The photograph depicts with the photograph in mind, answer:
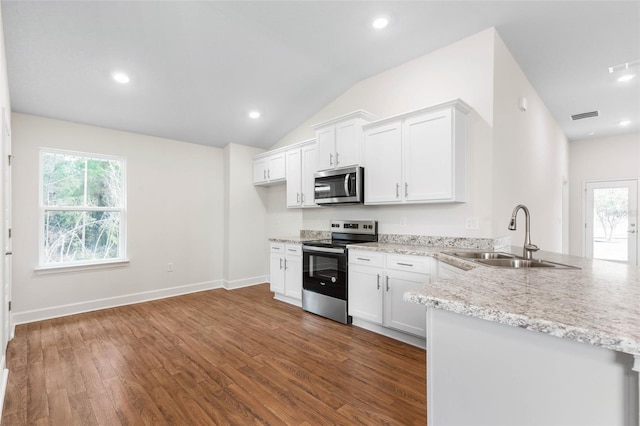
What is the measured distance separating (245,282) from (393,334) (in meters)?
3.03

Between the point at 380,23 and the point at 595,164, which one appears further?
the point at 595,164

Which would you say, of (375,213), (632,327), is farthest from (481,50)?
(632,327)

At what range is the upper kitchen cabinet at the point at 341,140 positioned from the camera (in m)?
3.51

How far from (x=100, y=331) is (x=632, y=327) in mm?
4129

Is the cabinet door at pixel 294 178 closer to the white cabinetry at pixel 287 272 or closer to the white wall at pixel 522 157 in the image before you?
the white cabinetry at pixel 287 272

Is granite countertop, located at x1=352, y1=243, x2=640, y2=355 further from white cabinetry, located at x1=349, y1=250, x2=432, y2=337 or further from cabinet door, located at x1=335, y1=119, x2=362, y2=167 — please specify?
cabinet door, located at x1=335, y1=119, x2=362, y2=167

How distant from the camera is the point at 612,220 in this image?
5973 millimetres

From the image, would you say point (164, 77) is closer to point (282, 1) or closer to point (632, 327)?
point (282, 1)

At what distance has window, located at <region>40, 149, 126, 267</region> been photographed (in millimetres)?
3670

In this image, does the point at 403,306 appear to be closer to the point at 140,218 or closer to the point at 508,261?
the point at 508,261

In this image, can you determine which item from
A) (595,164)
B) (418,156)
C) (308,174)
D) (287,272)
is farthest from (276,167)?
(595,164)

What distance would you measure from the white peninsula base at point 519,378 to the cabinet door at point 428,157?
1970 mm

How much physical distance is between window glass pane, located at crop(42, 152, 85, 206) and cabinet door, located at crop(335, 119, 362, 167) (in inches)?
135

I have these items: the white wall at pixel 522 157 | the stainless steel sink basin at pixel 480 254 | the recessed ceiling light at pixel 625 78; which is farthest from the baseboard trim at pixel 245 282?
the recessed ceiling light at pixel 625 78
